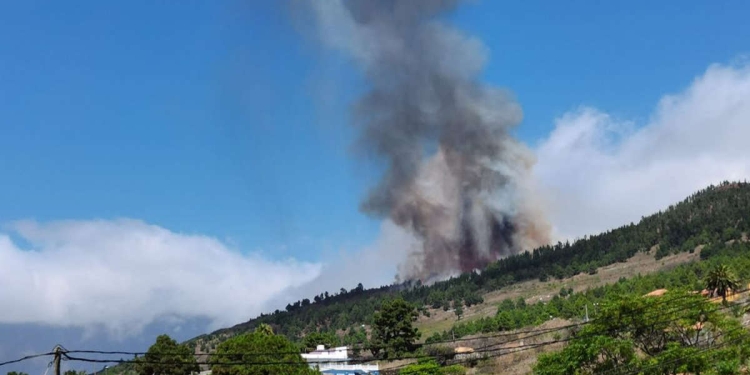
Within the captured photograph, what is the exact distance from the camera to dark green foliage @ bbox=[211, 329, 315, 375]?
85062mm

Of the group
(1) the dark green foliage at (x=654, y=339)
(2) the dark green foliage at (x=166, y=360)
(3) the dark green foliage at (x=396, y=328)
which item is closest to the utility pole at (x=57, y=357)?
(1) the dark green foliage at (x=654, y=339)

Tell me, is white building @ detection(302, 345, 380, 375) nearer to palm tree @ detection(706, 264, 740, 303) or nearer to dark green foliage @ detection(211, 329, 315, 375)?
dark green foliage @ detection(211, 329, 315, 375)

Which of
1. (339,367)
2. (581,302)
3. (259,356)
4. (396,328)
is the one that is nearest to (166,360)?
(259,356)

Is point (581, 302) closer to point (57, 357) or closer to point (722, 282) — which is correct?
point (722, 282)

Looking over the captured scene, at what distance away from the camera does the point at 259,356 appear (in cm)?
8931

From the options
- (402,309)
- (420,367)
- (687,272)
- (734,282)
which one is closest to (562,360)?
(420,367)

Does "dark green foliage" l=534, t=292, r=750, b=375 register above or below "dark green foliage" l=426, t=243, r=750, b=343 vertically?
below

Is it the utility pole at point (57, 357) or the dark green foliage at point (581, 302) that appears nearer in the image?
the utility pole at point (57, 357)

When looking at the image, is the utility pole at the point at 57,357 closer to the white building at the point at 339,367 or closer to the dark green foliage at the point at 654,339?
the dark green foliage at the point at 654,339

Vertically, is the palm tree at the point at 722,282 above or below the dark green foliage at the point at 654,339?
above

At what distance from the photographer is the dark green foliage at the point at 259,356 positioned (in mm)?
85062

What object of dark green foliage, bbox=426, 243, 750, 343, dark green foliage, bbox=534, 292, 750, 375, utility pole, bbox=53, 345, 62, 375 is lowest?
dark green foliage, bbox=534, 292, 750, 375

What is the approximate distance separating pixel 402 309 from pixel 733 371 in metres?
79.9

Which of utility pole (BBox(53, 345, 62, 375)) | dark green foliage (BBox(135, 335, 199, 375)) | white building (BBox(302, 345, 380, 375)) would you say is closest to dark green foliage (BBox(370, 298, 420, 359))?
white building (BBox(302, 345, 380, 375))
